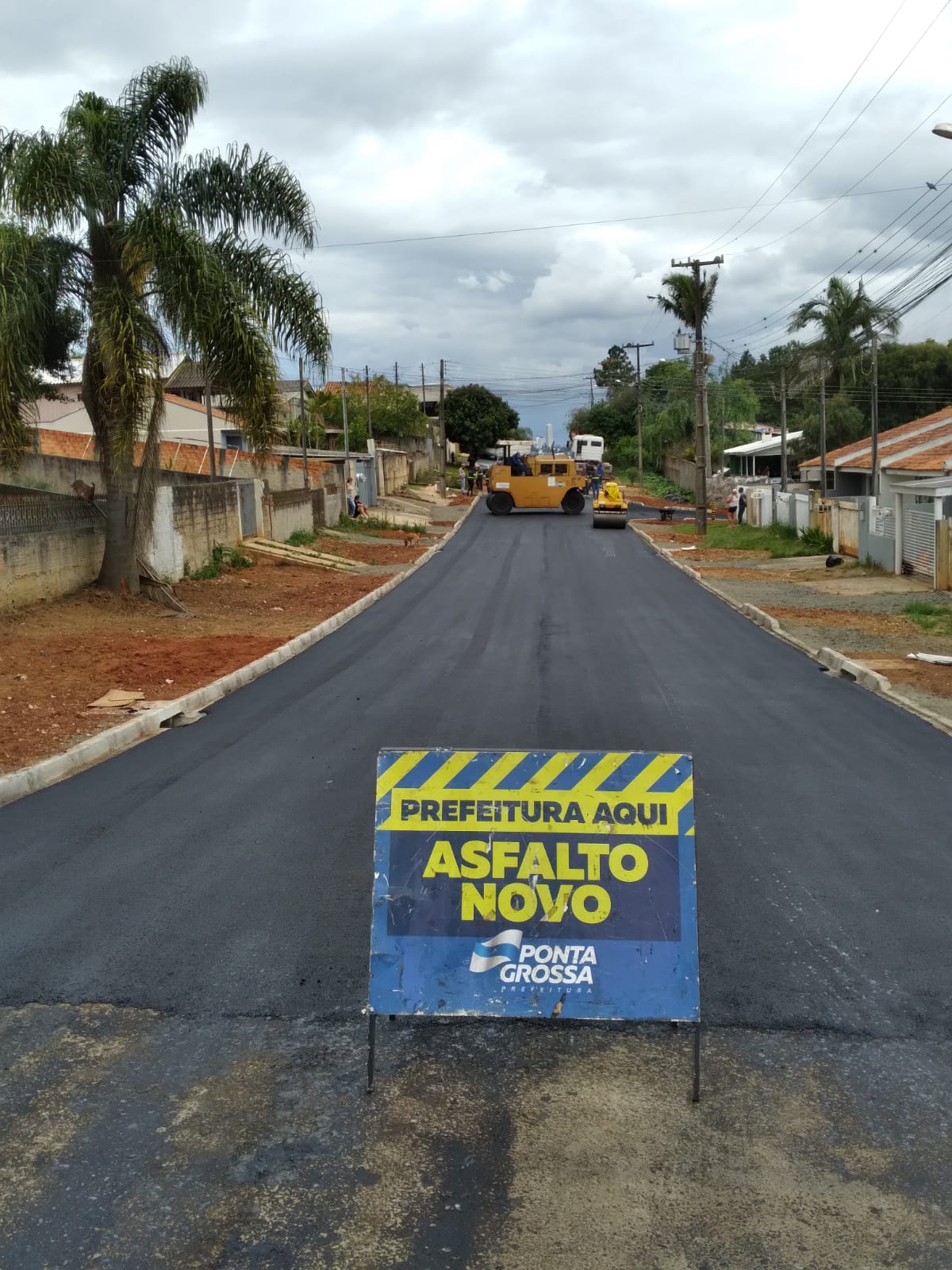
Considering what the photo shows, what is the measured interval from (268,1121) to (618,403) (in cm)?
11152

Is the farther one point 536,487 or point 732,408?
point 732,408

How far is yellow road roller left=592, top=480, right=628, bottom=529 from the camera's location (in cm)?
4600

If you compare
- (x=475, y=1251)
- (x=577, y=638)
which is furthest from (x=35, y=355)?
(x=475, y=1251)

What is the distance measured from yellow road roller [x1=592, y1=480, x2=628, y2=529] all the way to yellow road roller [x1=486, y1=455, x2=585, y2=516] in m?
4.78

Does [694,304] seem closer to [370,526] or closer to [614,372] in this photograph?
[370,526]

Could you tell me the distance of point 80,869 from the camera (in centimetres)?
752

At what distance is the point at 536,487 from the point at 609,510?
6508 millimetres

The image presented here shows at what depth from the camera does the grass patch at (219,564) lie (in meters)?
25.5

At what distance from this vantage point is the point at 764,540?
1515 inches

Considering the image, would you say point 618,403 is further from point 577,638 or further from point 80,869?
point 80,869

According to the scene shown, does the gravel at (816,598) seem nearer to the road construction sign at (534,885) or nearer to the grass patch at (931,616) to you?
the grass patch at (931,616)

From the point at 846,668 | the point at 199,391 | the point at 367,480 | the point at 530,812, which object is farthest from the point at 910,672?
the point at 199,391

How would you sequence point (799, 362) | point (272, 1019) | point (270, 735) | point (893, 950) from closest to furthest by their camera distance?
point (272, 1019) < point (893, 950) < point (270, 735) < point (799, 362)

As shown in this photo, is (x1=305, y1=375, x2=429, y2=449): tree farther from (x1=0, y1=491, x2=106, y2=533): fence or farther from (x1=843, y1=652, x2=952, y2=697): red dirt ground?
(x1=843, y1=652, x2=952, y2=697): red dirt ground
